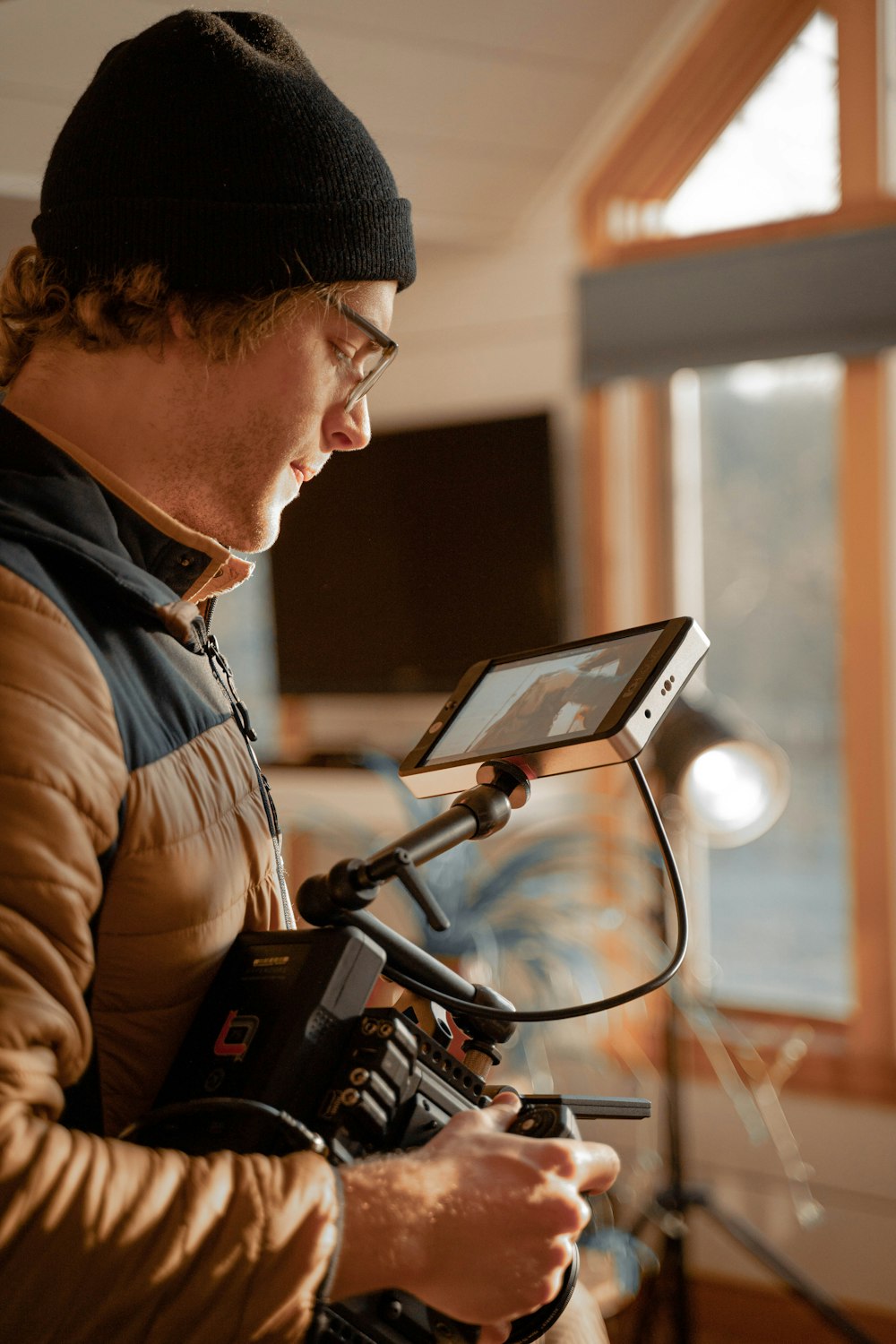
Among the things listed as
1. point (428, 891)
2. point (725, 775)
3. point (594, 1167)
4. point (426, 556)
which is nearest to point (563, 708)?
point (428, 891)

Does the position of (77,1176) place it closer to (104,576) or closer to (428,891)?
(428,891)

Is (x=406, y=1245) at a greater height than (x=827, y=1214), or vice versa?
(x=406, y=1245)

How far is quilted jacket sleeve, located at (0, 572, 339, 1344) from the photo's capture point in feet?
2.07

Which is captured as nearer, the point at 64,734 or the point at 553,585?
the point at 64,734

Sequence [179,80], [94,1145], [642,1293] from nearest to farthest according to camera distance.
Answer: [94,1145] → [179,80] → [642,1293]

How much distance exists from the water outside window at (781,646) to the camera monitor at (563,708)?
1.65 metres

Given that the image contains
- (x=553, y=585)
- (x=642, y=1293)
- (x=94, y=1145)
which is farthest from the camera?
(x=553, y=585)

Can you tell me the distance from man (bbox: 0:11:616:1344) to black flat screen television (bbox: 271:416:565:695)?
1.61 metres

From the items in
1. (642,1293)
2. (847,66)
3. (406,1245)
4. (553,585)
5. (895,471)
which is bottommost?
(642,1293)

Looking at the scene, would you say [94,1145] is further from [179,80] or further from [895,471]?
[895,471]

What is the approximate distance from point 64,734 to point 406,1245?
0.35 meters

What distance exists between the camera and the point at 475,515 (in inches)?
107

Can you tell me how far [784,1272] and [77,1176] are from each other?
5.75 ft

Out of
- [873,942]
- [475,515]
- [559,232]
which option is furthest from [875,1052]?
[559,232]
